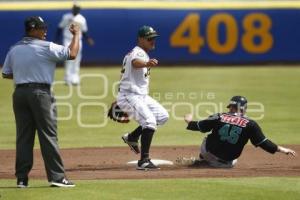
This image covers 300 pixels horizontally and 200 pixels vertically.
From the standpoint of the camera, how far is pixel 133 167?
12.0 m

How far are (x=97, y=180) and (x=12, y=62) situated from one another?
1848 millimetres

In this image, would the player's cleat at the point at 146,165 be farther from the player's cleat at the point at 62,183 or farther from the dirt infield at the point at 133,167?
the player's cleat at the point at 62,183

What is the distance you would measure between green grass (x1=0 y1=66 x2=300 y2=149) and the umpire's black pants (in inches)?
177

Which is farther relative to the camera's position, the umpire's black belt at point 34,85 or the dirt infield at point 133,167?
the dirt infield at point 133,167

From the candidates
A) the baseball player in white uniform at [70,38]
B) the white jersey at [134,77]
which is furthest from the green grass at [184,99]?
the white jersey at [134,77]

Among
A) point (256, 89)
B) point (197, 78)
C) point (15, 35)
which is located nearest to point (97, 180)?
point (256, 89)

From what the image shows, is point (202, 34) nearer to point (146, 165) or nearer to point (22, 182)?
point (146, 165)

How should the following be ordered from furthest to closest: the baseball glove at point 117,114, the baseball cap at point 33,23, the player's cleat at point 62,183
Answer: the baseball glove at point 117,114
the player's cleat at point 62,183
the baseball cap at point 33,23

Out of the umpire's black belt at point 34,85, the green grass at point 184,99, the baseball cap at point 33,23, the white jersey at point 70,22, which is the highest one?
the baseball cap at point 33,23

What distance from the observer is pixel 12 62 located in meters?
9.88

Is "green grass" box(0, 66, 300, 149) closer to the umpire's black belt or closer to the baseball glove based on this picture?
the baseball glove

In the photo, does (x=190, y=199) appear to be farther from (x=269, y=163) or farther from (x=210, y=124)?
(x=269, y=163)

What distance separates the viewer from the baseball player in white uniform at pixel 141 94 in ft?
38.2

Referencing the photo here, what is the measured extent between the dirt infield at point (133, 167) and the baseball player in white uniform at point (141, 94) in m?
0.48
